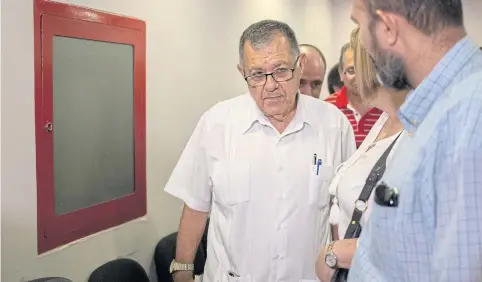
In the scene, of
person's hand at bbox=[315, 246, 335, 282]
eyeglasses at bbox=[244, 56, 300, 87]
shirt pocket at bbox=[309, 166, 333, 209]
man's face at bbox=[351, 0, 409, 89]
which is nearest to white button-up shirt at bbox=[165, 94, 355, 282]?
shirt pocket at bbox=[309, 166, 333, 209]

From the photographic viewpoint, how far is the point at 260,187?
1.83 metres

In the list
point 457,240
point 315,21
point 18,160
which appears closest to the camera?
point 457,240

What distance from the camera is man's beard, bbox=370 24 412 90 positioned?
0.91 metres

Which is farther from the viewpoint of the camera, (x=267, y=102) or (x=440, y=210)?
(x=267, y=102)

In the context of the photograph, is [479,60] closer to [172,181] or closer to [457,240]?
[457,240]

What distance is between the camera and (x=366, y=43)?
951mm

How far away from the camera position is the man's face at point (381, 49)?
91 cm

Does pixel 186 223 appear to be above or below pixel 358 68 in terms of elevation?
below

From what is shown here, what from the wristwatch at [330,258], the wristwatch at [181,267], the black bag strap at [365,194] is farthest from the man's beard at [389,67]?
the wristwatch at [181,267]

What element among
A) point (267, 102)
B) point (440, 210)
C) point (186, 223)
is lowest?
point (186, 223)

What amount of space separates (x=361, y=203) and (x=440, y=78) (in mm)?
499

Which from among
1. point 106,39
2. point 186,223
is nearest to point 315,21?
point 106,39

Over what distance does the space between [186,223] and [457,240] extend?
1.30 meters

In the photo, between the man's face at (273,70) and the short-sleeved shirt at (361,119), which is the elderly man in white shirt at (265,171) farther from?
the short-sleeved shirt at (361,119)
